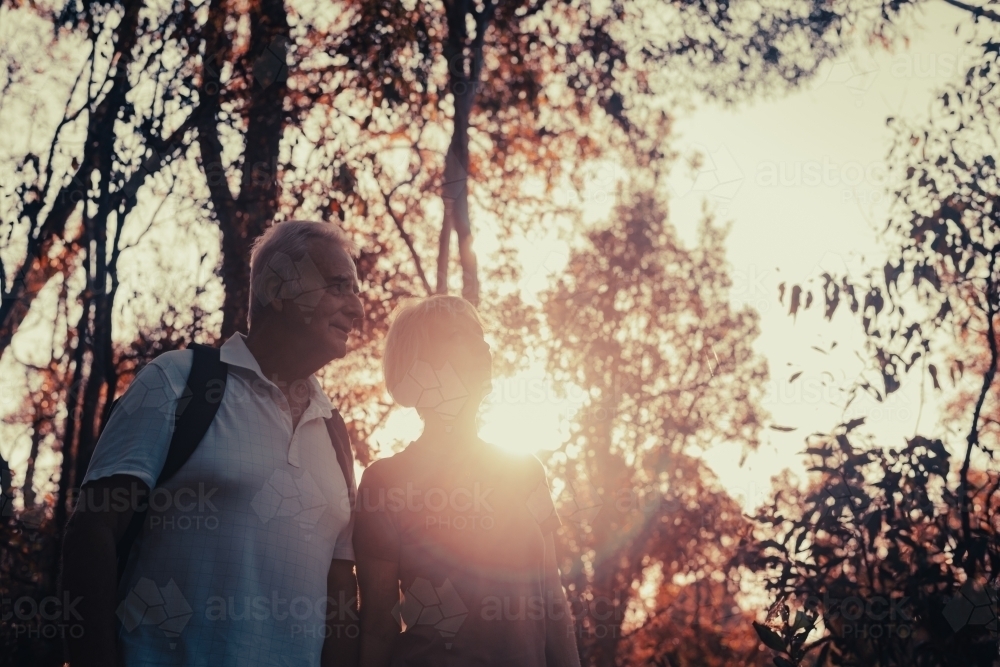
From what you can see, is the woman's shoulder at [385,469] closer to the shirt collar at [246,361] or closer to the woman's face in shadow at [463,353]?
the shirt collar at [246,361]

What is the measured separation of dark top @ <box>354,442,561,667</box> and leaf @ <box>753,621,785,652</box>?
129 cm

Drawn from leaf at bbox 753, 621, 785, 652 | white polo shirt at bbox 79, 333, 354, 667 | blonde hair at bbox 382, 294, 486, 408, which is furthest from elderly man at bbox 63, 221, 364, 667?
leaf at bbox 753, 621, 785, 652

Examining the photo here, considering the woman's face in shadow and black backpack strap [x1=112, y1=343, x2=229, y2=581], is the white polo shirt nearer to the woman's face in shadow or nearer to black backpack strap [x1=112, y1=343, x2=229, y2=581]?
black backpack strap [x1=112, y1=343, x2=229, y2=581]

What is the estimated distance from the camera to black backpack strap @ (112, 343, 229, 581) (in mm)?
2244

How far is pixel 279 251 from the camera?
113 inches

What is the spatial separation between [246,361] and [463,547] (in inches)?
36.1

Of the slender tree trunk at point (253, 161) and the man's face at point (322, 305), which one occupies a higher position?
the slender tree trunk at point (253, 161)

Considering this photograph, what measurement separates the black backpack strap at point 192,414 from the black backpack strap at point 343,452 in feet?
1.54

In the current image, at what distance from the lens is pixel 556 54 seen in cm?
890

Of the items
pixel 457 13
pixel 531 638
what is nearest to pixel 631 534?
pixel 457 13

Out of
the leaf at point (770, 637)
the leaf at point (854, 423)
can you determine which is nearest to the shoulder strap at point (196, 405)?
the leaf at point (770, 637)

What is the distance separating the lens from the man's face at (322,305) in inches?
109

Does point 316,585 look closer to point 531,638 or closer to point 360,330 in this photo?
point 531,638

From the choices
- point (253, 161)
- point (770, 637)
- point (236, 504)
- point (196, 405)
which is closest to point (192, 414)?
point (196, 405)
